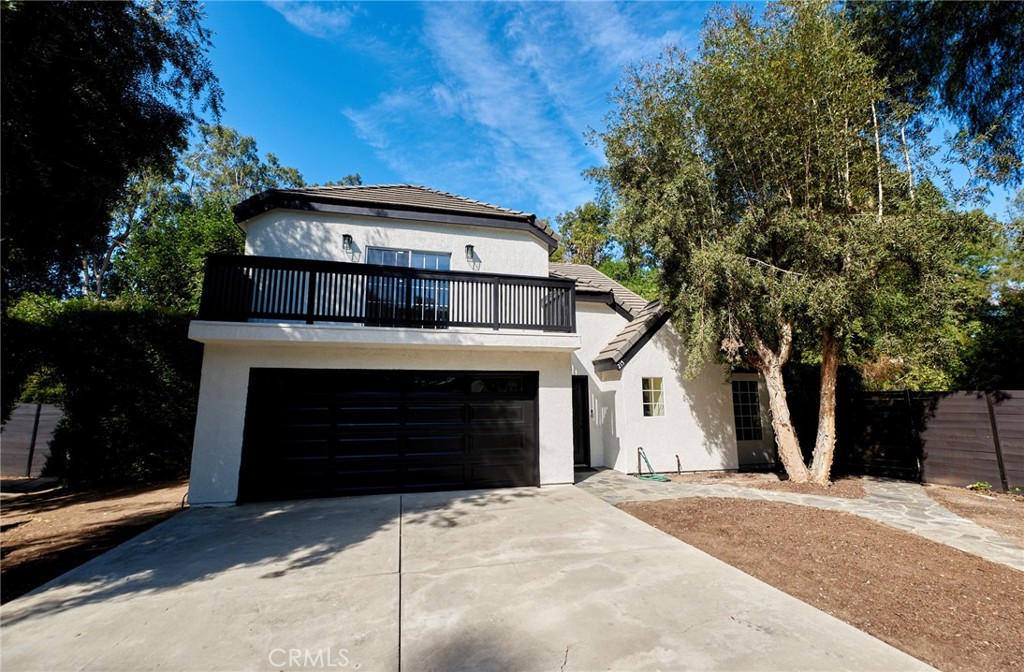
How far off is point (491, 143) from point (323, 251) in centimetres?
821

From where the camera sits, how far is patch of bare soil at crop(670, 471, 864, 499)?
7759mm

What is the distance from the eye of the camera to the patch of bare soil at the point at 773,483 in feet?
25.5

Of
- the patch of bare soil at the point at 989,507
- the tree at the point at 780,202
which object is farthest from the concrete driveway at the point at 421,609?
the tree at the point at 780,202

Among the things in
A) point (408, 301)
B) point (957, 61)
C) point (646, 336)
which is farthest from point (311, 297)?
point (957, 61)

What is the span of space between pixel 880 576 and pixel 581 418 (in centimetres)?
698

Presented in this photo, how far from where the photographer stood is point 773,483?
8562mm

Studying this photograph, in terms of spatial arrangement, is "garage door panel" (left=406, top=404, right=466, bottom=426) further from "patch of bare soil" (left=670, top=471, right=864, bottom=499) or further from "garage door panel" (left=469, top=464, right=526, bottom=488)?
"patch of bare soil" (left=670, top=471, right=864, bottom=499)

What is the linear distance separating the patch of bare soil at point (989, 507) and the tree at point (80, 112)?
12.2m

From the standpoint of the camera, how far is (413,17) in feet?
29.2

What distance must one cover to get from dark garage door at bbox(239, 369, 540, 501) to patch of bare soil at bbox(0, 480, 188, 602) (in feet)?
5.30

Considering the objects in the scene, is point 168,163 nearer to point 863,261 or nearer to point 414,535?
point 414,535

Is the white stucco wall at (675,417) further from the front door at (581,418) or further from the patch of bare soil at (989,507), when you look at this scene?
the patch of bare soil at (989,507)

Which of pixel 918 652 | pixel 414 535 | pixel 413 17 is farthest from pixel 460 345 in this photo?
pixel 413 17

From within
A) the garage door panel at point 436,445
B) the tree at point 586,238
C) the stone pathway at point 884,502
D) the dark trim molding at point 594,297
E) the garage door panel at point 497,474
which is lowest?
the stone pathway at point 884,502
